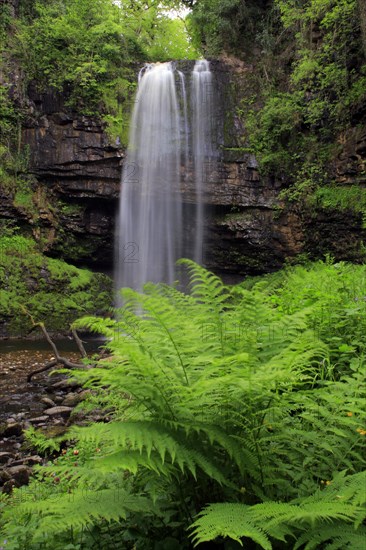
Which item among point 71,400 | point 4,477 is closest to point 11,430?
point 71,400

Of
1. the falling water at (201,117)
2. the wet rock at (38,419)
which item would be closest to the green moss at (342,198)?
the falling water at (201,117)

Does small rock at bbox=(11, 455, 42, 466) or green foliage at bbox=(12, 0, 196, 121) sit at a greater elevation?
green foliage at bbox=(12, 0, 196, 121)

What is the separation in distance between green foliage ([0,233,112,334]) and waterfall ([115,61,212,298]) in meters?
2.07

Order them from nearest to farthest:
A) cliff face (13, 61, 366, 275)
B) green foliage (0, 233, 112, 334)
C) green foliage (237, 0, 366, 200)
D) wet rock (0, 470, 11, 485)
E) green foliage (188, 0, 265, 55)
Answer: wet rock (0, 470, 11, 485) < green foliage (237, 0, 366, 200) < green foliage (0, 233, 112, 334) < cliff face (13, 61, 366, 275) < green foliage (188, 0, 265, 55)

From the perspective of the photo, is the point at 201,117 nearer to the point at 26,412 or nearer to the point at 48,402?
the point at 48,402

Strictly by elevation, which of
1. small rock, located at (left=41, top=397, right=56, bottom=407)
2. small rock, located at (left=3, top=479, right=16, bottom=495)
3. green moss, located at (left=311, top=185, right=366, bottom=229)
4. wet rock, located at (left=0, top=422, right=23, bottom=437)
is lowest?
small rock, located at (left=41, top=397, right=56, bottom=407)

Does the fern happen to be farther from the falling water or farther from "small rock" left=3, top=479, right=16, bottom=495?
the falling water

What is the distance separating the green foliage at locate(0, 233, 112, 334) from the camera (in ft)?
51.7

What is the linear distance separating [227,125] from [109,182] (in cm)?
607

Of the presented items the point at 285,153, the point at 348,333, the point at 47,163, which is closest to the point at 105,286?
the point at 47,163

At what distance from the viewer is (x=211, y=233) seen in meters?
19.4

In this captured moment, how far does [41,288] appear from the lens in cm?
1694

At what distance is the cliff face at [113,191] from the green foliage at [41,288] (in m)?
1.40

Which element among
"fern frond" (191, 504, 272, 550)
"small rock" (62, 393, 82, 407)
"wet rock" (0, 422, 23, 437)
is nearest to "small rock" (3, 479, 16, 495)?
"wet rock" (0, 422, 23, 437)
